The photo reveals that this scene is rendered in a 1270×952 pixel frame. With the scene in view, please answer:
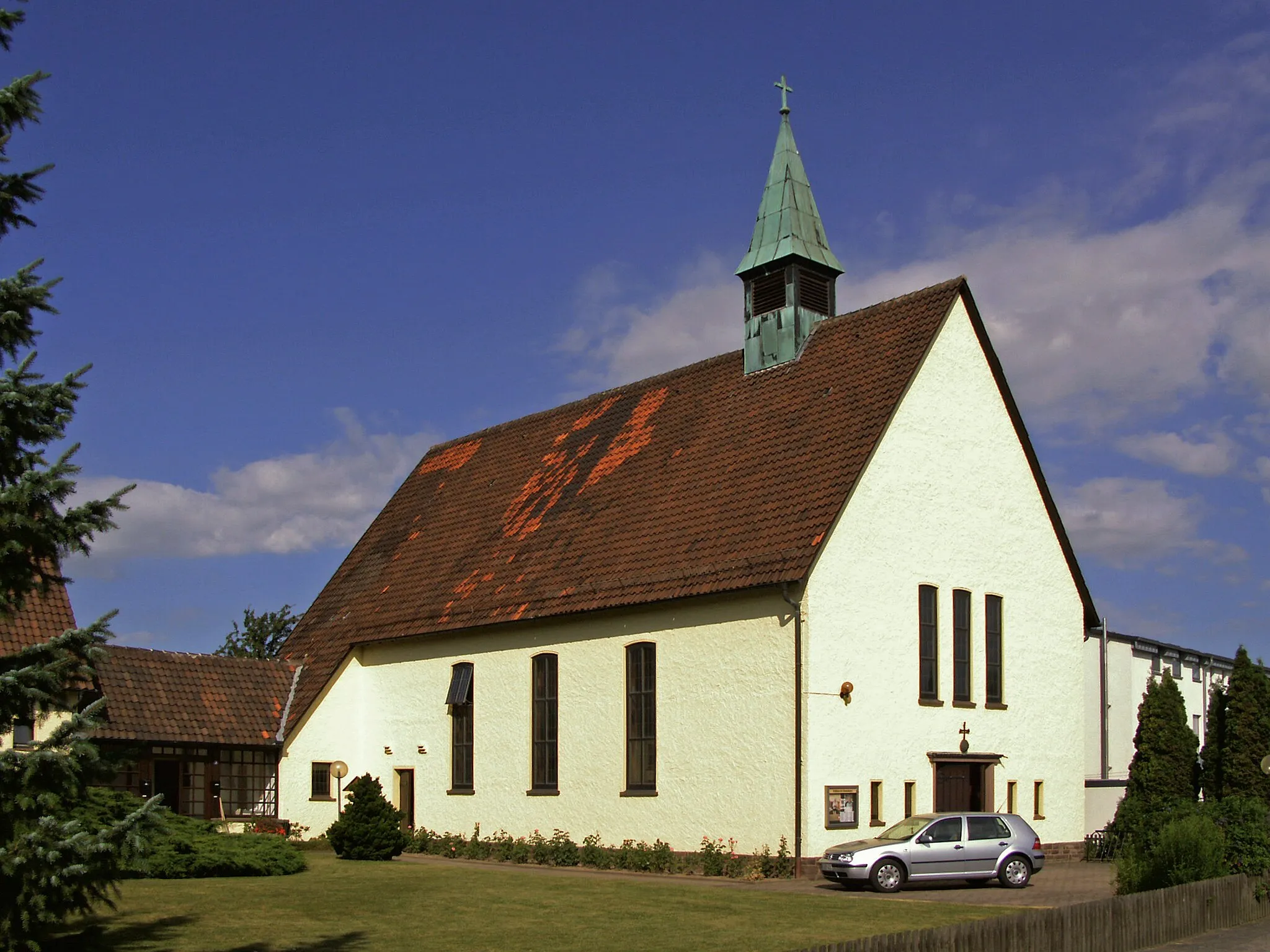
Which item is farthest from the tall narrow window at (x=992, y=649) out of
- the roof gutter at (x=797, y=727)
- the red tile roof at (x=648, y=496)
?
the roof gutter at (x=797, y=727)

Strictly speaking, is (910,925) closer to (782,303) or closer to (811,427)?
(811,427)

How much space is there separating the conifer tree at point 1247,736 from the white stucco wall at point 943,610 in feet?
9.70

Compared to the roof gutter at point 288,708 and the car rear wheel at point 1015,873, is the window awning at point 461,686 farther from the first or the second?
the car rear wheel at point 1015,873

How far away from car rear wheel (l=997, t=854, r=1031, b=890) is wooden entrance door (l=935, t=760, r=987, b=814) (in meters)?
3.25

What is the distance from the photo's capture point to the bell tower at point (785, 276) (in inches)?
1171

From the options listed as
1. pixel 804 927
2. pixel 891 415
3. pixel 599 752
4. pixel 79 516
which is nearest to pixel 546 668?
pixel 599 752

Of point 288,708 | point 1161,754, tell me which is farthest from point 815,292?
point 288,708

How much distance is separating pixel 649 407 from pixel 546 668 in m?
7.32

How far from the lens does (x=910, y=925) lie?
53.7 feet

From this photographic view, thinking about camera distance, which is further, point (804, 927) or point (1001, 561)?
point (1001, 561)

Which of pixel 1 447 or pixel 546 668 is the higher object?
pixel 1 447

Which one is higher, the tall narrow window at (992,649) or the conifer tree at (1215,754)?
the tall narrow window at (992,649)

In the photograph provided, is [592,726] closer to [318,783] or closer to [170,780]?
[318,783]

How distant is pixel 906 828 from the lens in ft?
69.8
